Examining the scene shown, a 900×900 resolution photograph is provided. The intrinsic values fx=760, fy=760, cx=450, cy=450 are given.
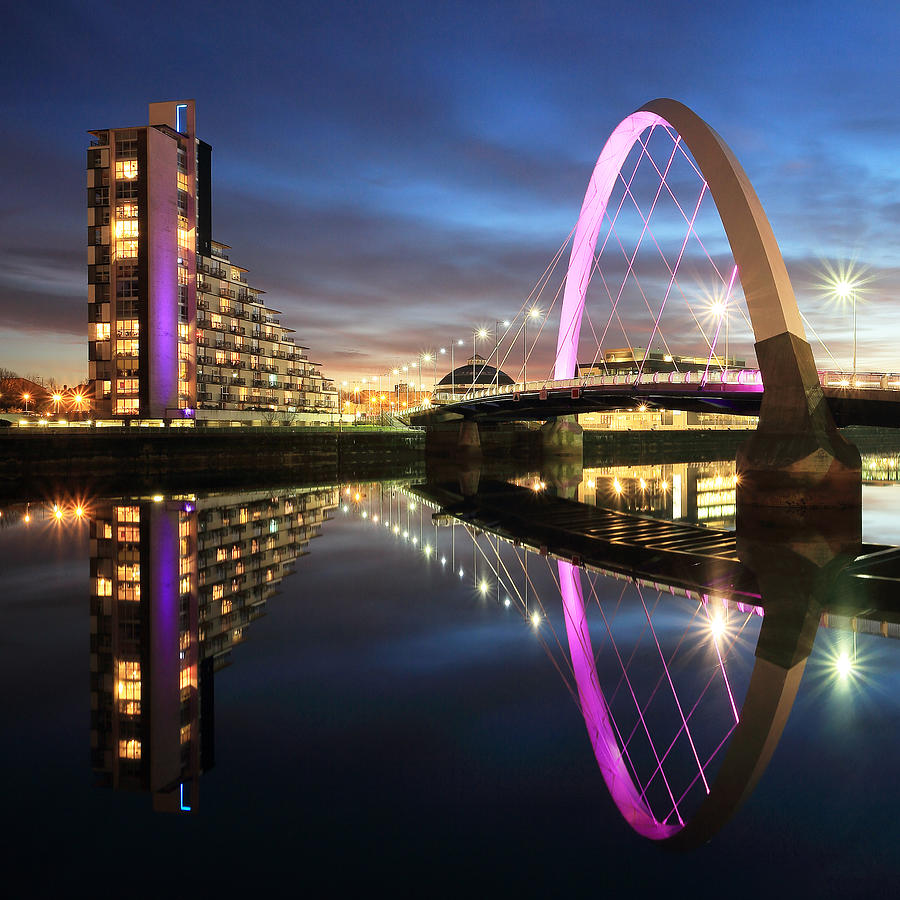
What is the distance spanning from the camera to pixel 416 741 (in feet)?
25.3

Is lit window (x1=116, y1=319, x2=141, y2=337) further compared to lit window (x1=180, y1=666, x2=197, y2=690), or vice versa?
lit window (x1=116, y1=319, x2=141, y2=337)

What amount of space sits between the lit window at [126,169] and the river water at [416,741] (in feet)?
182

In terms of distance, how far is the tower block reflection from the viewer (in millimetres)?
7344

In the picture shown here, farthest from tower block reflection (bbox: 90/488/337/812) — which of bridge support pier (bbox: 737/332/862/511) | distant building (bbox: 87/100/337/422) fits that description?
distant building (bbox: 87/100/337/422)

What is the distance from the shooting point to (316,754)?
24.1 feet

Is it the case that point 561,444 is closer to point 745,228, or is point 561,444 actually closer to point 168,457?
point 168,457

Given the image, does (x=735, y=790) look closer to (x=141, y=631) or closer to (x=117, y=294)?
(x=141, y=631)

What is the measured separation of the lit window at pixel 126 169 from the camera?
2488 inches

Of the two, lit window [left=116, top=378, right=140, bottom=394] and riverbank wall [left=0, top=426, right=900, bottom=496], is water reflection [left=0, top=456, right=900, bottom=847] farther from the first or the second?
lit window [left=116, top=378, right=140, bottom=394]

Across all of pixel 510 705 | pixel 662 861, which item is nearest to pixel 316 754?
pixel 510 705

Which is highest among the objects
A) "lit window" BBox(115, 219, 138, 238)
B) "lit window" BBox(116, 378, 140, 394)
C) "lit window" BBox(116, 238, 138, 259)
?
"lit window" BBox(115, 219, 138, 238)

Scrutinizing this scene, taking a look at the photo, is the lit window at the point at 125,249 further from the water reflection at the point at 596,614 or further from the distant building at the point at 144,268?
the water reflection at the point at 596,614

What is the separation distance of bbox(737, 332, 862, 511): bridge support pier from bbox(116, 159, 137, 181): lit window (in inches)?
2154

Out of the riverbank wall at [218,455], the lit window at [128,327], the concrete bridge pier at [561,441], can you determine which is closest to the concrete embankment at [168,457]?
the riverbank wall at [218,455]
